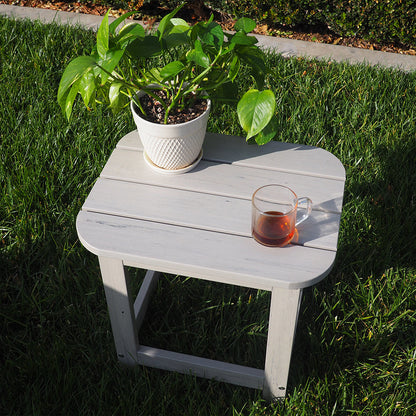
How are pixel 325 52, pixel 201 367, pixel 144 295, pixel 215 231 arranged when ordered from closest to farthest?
1. pixel 215 231
2. pixel 201 367
3. pixel 144 295
4. pixel 325 52

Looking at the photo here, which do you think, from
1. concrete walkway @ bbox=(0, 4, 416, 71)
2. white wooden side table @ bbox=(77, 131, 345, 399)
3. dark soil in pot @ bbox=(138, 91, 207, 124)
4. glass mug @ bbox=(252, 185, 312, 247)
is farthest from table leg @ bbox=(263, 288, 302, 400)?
concrete walkway @ bbox=(0, 4, 416, 71)

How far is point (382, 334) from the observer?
197cm

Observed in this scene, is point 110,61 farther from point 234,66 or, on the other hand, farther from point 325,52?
point 325,52

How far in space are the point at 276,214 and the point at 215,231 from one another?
0.60 feet

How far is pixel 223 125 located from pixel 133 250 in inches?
55.9

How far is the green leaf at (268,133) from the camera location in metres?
1.69

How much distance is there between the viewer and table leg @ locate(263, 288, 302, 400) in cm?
146

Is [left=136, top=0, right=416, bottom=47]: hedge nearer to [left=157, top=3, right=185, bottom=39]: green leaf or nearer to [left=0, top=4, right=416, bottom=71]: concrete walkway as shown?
[left=0, top=4, right=416, bottom=71]: concrete walkway

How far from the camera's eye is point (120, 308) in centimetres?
167

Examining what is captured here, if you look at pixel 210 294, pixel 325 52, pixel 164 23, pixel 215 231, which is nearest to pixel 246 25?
pixel 164 23

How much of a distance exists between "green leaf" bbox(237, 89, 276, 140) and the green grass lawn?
0.55 feet

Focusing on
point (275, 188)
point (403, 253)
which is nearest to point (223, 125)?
point (403, 253)

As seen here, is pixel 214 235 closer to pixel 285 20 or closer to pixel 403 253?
pixel 403 253

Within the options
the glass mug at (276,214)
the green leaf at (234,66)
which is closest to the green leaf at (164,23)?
the green leaf at (234,66)
